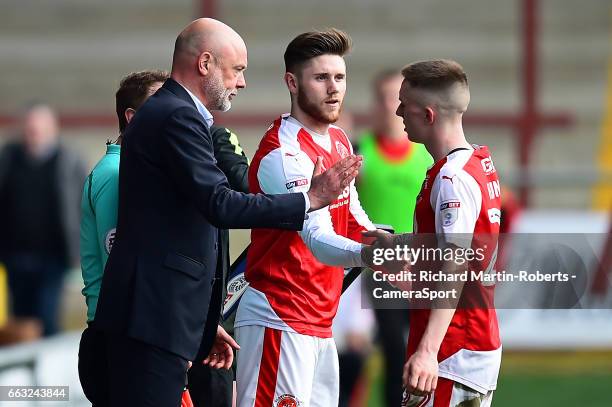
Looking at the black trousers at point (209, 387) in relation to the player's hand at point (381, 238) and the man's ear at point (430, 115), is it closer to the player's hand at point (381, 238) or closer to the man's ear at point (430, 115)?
the player's hand at point (381, 238)

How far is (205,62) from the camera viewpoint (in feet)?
15.1

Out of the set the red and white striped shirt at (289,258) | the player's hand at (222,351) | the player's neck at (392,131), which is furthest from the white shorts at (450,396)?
the player's neck at (392,131)

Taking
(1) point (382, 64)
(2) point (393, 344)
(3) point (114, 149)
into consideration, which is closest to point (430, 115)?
(3) point (114, 149)

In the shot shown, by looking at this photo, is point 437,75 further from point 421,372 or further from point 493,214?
point 421,372

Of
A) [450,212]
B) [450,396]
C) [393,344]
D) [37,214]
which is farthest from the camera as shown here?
[37,214]

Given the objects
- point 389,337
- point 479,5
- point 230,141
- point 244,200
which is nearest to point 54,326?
point 389,337

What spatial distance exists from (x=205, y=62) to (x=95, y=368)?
121 cm

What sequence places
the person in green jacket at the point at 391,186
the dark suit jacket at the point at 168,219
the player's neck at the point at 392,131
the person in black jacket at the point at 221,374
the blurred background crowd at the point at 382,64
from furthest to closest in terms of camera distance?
the blurred background crowd at the point at 382,64
the player's neck at the point at 392,131
the person in green jacket at the point at 391,186
the person in black jacket at the point at 221,374
the dark suit jacket at the point at 168,219

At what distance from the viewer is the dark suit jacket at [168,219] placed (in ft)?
14.4

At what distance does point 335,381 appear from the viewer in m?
5.16

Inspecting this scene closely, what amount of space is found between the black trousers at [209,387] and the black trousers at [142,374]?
0.86 meters

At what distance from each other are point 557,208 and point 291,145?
10591 mm

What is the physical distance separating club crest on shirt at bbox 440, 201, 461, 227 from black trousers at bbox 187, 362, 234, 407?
1.38 metres

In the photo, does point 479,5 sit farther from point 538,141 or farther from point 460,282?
point 460,282
